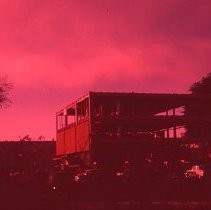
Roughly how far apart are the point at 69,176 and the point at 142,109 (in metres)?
28.7

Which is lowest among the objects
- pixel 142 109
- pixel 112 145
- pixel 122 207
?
pixel 122 207

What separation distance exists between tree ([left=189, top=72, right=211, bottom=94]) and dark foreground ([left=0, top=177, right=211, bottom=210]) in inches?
1777

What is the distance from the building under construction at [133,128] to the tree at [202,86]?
13.2 meters

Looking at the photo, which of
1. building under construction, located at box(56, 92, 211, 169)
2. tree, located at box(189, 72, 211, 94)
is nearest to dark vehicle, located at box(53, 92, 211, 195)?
building under construction, located at box(56, 92, 211, 169)

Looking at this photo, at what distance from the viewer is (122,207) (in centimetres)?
2508

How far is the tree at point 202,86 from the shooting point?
83375 mm

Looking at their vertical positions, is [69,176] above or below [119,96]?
below

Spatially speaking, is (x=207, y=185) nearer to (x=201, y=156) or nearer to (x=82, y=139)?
(x=82, y=139)

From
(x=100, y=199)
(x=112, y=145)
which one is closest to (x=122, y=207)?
(x=100, y=199)

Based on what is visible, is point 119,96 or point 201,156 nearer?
point 119,96

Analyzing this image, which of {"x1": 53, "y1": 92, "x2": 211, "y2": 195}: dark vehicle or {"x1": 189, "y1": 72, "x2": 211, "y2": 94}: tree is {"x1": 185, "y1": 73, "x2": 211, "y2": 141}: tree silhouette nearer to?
{"x1": 53, "y1": 92, "x2": 211, "y2": 195}: dark vehicle

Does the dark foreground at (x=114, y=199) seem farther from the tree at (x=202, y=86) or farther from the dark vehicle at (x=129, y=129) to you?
the tree at (x=202, y=86)

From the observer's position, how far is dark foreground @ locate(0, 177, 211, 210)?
84.0 feet

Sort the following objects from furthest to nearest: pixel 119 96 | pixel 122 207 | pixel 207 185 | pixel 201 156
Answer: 1. pixel 201 156
2. pixel 119 96
3. pixel 207 185
4. pixel 122 207
